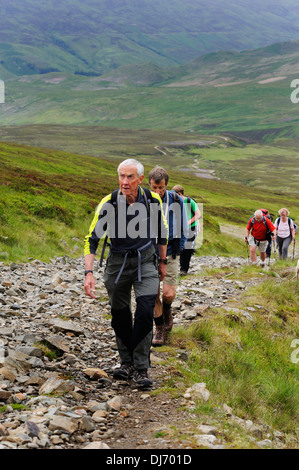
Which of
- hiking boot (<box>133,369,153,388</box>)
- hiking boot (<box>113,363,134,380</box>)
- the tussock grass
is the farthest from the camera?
hiking boot (<box>113,363,134,380</box>)

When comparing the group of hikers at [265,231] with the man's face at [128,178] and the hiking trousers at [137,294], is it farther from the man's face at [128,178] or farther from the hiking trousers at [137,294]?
the man's face at [128,178]

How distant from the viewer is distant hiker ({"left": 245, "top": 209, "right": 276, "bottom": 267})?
19156 mm

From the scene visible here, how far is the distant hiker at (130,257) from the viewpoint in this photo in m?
6.87

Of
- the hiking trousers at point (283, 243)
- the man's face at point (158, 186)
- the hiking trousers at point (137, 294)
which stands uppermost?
the man's face at point (158, 186)

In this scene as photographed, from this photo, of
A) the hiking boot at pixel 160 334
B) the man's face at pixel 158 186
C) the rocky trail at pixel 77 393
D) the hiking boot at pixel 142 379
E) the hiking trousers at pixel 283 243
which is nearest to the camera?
the rocky trail at pixel 77 393

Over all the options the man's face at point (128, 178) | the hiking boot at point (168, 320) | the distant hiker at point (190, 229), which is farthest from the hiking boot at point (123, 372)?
the distant hiker at point (190, 229)

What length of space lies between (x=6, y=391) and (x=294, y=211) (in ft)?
293

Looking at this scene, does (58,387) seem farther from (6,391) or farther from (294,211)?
(294,211)

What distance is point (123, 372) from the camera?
7168mm

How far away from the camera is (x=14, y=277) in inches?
500

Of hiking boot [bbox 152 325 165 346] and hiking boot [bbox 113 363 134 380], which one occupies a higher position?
hiking boot [bbox 113 363 134 380]

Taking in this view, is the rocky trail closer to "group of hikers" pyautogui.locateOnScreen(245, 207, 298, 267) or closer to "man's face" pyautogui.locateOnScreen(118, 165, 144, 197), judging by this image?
"man's face" pyautogui.locateOnScreen(118, 165, 144, 197)

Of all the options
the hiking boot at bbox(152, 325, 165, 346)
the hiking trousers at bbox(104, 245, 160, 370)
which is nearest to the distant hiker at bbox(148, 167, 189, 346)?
the hiking boot at bbox(152, 325, 165, 346)

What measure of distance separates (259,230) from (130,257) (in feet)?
44.2
